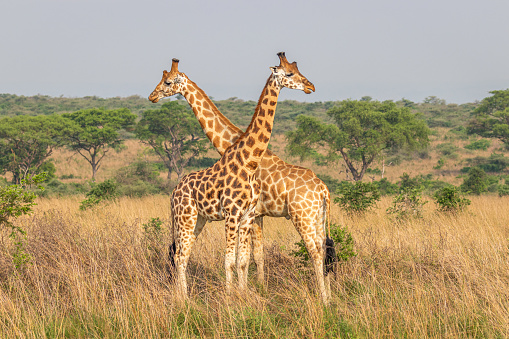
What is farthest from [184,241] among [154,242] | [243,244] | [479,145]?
[479,145]

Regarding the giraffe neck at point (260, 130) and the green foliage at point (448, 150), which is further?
the green foliage at point (448, 150)

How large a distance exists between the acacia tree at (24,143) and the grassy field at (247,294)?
26.1 m

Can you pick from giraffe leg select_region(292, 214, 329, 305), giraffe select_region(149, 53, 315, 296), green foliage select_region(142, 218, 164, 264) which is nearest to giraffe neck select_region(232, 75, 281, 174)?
giraffe select_region(149, 53, 315, 296)

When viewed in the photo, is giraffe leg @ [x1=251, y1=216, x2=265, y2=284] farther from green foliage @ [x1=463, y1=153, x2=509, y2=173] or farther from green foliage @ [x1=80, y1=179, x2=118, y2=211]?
green foliage @ [x1=463, y1=153, x2=509, y2=173]

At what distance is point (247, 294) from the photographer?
5129 millimetres

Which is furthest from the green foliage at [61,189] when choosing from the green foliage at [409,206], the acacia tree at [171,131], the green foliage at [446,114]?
the green foliage at [446,114]

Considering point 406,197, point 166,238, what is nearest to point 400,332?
point 166,238

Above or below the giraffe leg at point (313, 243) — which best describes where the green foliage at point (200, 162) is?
below

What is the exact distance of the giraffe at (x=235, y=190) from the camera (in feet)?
17.2

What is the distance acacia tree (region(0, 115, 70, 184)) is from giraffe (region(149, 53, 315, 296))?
28.6 m

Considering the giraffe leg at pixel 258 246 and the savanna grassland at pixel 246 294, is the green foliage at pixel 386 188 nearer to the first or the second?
the savanna grassland at pixel 246 294

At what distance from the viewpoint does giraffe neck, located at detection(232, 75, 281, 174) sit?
17.5ft

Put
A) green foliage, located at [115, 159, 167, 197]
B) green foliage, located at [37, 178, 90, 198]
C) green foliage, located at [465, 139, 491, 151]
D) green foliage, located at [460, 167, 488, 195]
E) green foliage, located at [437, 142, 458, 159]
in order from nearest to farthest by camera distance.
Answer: green foliage, located at [460, 167, 488, 195]
green foliage, located at [37, 178, 90, 198]
green foliage, located at [115, 159, 167, 197]
green foliage, located at [437, 142, 458, 159]
green foliage, located at [465, 139, 491, 151]

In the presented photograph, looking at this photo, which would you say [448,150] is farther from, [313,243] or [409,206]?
[313,243]
